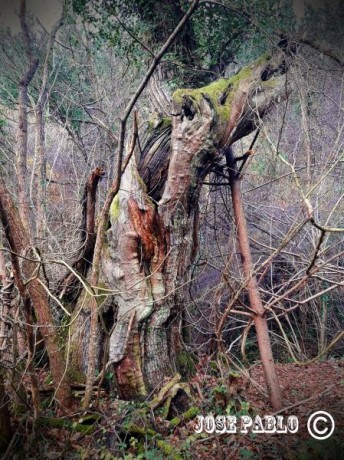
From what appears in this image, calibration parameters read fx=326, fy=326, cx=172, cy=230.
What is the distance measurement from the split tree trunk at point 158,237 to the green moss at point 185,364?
0.23ft

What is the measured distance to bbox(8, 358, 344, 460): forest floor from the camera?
264 cm

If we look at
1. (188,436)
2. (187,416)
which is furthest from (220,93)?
(188,436)

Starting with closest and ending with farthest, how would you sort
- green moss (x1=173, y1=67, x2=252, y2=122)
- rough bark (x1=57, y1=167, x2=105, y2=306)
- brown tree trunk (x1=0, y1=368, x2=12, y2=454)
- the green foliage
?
brown tree trunk (x1=0, y1=368, x2=12, y2=454) < green moss (x1=173, y1=67, x2=252, y2=122) < rough bark (x1=57, y1=167, x2=105, y2=306) < the green foliage

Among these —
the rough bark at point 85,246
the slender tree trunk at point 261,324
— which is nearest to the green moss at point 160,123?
the rough bark at point 85,246

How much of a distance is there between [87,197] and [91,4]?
3.06m

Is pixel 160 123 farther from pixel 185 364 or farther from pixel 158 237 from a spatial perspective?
pixel 185 364

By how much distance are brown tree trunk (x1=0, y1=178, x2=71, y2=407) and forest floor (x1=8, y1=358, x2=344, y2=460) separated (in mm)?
357

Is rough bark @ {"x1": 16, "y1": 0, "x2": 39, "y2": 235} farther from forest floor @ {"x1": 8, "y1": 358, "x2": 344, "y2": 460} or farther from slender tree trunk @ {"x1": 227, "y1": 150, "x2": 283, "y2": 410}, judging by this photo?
slender tree trunk @ {"x1": 227, "y1": 150, "x2": 283, "y2": 410}

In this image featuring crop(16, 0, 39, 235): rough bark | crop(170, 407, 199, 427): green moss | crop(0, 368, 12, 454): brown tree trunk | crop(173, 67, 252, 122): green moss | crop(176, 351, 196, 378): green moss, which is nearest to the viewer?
crop(0, 368, 12, 454): brown tree trunk

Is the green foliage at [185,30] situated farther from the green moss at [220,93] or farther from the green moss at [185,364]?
the green moss at [185,364]

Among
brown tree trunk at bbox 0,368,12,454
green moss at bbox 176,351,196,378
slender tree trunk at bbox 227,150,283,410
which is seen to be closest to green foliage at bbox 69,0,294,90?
slender tree trunk at bbox 227,150,283,410

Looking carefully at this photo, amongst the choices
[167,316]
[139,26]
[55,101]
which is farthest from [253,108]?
[55,101]

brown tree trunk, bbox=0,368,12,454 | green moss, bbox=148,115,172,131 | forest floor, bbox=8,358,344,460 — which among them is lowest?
forest floor, bbox=8,358,344,460

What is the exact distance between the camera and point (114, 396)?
11.0 feet
